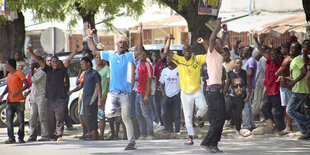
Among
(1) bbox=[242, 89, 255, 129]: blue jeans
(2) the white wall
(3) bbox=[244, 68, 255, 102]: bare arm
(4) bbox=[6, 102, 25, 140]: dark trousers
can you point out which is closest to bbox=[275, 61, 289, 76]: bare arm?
(3) bbox=[244, 68, 255, 102]: bare arm

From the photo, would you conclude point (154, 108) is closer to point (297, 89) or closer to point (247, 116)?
point (247, 116)

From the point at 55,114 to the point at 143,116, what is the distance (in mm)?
1730

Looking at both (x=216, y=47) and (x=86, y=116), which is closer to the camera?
(x=216, y=47)

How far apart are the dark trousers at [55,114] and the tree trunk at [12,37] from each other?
9.31 metres

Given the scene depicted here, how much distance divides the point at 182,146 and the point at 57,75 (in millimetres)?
3110

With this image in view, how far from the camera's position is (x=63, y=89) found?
37.6ft

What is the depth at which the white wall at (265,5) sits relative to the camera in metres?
24.7

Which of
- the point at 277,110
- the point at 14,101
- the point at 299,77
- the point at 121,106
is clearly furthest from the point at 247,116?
the point at 14,101

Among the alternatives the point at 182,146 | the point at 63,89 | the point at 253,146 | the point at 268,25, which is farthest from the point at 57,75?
the point at 268,25

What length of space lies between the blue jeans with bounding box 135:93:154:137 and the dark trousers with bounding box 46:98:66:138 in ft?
4.82

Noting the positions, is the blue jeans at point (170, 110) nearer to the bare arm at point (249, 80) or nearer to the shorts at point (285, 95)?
the bare arm at point (249, 80)

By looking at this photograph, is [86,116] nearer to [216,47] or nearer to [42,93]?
[42,93]

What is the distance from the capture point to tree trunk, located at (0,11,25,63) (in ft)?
66.7

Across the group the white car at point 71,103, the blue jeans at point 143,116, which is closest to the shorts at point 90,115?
the blue jeans at point 143,116
